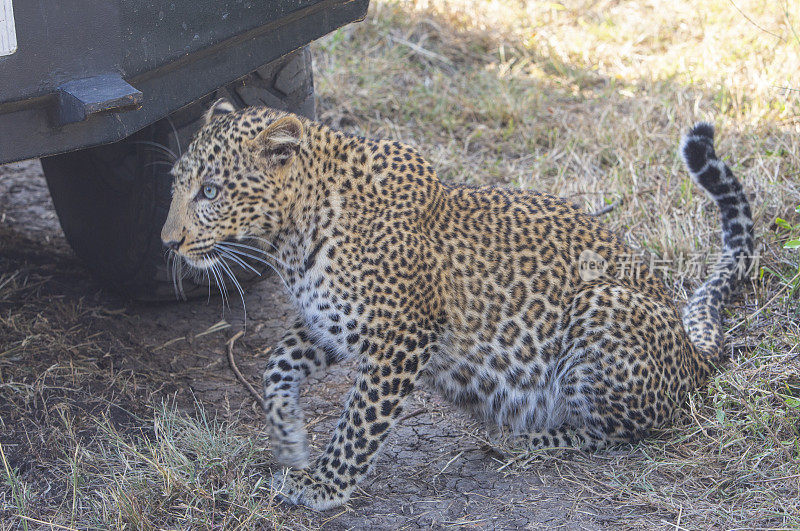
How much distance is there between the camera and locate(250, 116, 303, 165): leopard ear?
4039 mm

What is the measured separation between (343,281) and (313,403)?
4.16 feet

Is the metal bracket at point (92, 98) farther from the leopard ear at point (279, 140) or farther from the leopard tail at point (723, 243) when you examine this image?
the leopard tail at point (723, 243)

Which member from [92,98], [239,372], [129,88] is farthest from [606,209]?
[92,98]

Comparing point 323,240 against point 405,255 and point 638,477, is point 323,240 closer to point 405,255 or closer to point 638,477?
point 405,255

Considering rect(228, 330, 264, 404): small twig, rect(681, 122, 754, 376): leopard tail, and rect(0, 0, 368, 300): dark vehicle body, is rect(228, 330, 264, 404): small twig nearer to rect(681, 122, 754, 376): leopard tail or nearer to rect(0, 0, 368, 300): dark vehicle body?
rect(0, 0, 368, 300): dark vehicle body

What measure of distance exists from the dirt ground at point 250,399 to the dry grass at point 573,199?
3 centimetres

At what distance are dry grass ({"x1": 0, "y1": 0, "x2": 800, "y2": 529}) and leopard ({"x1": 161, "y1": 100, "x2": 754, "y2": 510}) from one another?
0.23 m

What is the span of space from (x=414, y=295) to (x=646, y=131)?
11.7 feet

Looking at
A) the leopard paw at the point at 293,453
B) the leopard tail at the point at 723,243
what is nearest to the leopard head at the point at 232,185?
the leopard paw at the point at 293,453

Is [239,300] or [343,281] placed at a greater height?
[343,281]

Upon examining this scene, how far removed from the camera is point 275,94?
494 centimetres

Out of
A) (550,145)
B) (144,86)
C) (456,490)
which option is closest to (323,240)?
(144,86)

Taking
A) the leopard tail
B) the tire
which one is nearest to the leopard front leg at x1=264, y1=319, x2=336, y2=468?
the tire

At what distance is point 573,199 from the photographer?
6516 millimetres
